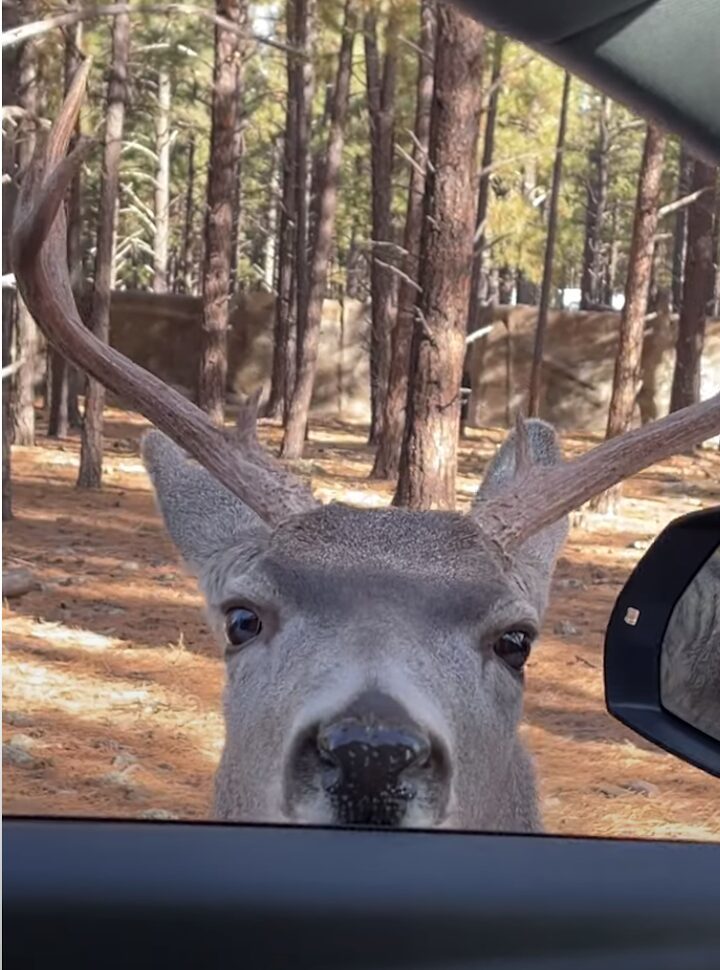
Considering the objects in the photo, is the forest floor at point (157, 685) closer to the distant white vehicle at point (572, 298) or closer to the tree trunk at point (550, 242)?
the tree trunk at point (550, 242)

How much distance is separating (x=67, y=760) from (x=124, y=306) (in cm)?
2050

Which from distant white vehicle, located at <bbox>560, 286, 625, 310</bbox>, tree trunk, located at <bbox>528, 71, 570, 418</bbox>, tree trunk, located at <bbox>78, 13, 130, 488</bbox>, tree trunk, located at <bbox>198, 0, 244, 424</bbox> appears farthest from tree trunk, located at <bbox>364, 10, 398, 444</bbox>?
tree trunk, located at <bbox>528, 71, 570, 418</bbox>

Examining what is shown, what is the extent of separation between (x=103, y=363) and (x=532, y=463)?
1119 mm

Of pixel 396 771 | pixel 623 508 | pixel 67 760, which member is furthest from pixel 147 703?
pixel 623 508

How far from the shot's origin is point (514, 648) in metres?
3.05

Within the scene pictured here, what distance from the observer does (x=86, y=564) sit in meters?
11.5

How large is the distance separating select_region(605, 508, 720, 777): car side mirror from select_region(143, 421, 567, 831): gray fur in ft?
1.29

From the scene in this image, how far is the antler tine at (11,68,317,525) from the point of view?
3367 millimetres

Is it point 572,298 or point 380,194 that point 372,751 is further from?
point 572,298

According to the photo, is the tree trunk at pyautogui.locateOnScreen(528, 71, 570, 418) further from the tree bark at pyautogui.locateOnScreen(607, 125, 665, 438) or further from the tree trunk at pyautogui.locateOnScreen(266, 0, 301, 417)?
the tree trunk at pyautogui.locateOnScreen(266, 0, 301, 417)

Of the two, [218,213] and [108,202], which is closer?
[108,202]

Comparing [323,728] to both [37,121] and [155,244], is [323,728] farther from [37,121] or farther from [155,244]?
[155,244]

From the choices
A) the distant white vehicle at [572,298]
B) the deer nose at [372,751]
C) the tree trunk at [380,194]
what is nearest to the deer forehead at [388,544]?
the deer nose at [372,751]

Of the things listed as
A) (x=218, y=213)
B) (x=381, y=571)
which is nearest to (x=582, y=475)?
(x=381, y=571)
